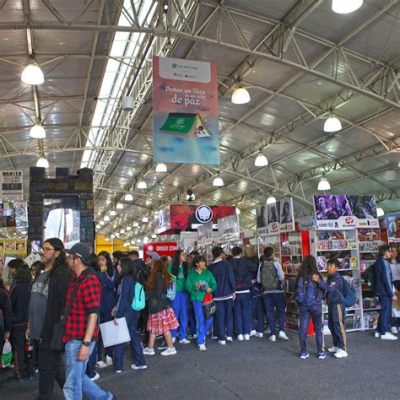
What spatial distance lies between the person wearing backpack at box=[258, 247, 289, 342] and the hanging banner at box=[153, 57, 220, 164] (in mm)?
1914

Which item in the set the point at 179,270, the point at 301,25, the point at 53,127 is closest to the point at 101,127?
the point at 53,127

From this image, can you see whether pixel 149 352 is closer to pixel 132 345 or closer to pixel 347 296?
pixel 132 345

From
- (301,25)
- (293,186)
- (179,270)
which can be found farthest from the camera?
(293,186)

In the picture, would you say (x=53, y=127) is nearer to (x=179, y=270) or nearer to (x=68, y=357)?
(x=179, y=270)

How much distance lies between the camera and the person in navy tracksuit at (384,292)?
23.8ft

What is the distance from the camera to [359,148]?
→ 631 inches

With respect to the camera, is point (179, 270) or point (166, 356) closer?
point (166, 356)

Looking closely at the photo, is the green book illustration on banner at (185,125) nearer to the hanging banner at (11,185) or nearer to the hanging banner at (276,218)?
the hanging banner at (276,218)

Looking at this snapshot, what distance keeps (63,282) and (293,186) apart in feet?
59.2

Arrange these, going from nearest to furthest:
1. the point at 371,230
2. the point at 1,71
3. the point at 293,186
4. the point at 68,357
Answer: the point at 68,357, the point at 371,230, the point at 1,71, the point at 293,186

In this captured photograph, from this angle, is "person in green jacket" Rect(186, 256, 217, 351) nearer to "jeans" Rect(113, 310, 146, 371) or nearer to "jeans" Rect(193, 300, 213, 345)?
"jeans" Rect(193, 300, 213, 345)

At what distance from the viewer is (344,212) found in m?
8.44

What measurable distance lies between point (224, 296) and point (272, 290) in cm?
87

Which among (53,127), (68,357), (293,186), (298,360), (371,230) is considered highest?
(53,127)
